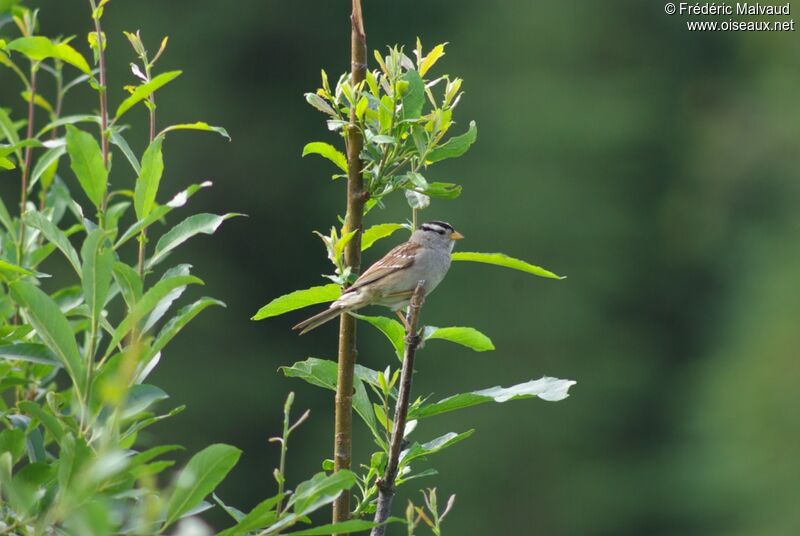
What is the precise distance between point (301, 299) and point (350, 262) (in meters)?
0.11

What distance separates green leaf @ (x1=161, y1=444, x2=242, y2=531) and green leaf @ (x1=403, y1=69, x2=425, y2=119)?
0.65 meters

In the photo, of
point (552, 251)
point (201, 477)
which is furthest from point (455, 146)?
point (552, 251)

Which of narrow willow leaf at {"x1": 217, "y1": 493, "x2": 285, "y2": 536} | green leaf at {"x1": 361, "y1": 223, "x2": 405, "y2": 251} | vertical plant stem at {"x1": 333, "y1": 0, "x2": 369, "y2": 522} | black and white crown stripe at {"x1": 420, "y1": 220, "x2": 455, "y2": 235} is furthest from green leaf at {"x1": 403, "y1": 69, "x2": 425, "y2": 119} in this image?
black and white crown stripe at {"x1": 420, "y1": 220, "x2": 455, "y2": 235}

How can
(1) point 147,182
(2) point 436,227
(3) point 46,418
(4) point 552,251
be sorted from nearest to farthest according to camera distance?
1. (3) point 46,418
2. (1) point 147,182
3. (2) point 436,227
4. (4) point 552,251

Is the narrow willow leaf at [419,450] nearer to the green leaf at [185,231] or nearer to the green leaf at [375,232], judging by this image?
the green leaf at [375,232]

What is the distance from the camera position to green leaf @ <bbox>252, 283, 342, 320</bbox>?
1764 millimetres

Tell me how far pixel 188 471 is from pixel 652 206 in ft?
63.6

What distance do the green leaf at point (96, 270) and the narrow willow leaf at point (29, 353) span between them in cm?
11

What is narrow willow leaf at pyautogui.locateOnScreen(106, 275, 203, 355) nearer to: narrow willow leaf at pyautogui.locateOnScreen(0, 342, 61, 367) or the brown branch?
narrow willow leaf at pyautogui.locateOnScreen(0, 342, 61, 367)

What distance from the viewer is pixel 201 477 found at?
4.38 feet

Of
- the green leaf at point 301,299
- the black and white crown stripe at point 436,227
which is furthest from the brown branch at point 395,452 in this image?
the black and white crown stripe at point 436,227

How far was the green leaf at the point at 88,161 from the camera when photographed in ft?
5.26

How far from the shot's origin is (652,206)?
795 inches

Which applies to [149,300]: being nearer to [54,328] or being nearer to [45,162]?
[54,328]
